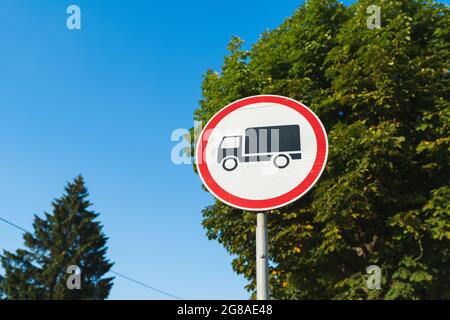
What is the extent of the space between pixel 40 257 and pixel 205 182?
195 feet

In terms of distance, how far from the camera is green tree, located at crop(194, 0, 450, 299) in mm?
12258

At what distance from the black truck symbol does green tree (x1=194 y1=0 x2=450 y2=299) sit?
888cm

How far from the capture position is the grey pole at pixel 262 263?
2936mm

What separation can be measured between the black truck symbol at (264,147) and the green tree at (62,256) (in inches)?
2146

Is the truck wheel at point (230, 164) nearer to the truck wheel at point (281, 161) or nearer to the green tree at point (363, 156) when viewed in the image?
the truck wheel at point (281, 161)

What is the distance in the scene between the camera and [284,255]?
45.2ft

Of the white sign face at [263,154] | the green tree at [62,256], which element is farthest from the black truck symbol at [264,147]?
the green tree at [62,256]

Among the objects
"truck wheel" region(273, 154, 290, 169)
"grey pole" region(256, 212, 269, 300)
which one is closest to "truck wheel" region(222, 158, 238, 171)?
"truck wheel" region(273, 154, 290, 169)

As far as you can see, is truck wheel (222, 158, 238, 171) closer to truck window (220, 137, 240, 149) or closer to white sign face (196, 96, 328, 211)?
white sign face (196, 96, 328, 211)

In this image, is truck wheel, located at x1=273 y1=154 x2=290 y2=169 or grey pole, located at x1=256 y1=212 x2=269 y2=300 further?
truck wheel, located at x1=273 y1=154 x2=290 y2=169

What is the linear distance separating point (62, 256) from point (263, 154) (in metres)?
58.1

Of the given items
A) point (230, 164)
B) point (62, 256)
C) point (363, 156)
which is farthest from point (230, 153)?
point (62, 256)
